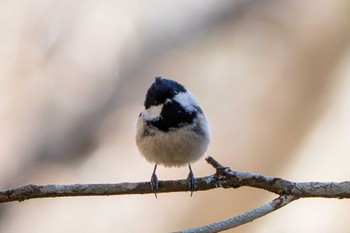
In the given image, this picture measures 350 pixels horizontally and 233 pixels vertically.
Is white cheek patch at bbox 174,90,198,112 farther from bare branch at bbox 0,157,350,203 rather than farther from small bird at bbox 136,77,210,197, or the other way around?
bare branch at bbox 0,157,350,203

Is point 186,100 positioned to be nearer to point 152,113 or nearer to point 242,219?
point 152,113

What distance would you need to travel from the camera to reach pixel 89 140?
3.99 metres

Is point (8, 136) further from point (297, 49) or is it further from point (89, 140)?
point (297, 49)

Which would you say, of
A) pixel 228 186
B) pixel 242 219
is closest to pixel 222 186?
pixel 228 186

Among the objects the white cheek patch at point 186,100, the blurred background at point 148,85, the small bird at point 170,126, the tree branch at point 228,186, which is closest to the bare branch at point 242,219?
the tree branch at point 228,186

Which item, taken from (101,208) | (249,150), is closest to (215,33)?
(249,150)

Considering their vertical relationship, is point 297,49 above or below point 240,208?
above

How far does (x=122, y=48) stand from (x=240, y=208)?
1319 millimetres

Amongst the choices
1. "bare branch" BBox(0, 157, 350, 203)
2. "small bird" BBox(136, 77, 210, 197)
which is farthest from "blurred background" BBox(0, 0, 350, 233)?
"bare branch" BBox(0, 157, 350, 203)

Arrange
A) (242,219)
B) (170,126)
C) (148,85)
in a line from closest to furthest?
(242,219), (170,126), (148,85)

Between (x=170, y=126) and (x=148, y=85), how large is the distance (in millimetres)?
2030

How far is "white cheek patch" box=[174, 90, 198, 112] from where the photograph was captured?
2.06m

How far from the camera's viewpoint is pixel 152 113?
2.06 metres

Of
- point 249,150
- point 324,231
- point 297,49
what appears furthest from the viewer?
point 297,49
